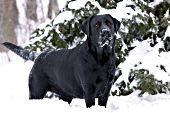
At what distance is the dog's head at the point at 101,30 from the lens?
515 centimetres

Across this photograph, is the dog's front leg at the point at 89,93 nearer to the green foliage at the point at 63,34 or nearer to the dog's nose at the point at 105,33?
the dog's nose at the point at 105,33

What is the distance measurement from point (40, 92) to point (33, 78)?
0.69 feet

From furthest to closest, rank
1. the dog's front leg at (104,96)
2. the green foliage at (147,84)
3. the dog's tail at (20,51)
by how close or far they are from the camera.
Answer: the green foliage at (147,84) < the dog's tail at (20,51) < the dog's front leg at (104,96)

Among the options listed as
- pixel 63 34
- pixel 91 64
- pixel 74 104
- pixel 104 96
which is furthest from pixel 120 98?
pixel 63 34

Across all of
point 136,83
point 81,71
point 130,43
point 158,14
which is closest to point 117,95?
point 136,83

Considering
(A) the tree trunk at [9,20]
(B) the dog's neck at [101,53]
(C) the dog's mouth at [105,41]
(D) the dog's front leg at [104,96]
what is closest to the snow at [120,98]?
(D) the dog's front leg at [104,96]

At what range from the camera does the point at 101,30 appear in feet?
17.0

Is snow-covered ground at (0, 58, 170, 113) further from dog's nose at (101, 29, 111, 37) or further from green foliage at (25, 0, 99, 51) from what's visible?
green foliage at (25, 0, 99, 51)

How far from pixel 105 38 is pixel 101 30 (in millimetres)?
107

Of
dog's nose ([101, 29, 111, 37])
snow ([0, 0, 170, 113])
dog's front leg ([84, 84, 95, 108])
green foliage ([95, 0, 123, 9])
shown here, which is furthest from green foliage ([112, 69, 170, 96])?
dog's nose ([101, 29, 111, 37])

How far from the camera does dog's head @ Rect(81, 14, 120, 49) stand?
5148 millimetres

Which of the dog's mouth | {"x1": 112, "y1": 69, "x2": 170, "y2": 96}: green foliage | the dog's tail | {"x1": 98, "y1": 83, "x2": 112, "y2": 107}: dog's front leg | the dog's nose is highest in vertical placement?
the dog's nose

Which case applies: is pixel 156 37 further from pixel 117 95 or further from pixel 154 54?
pixel 117 95

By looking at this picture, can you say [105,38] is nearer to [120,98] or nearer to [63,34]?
[120,98]
